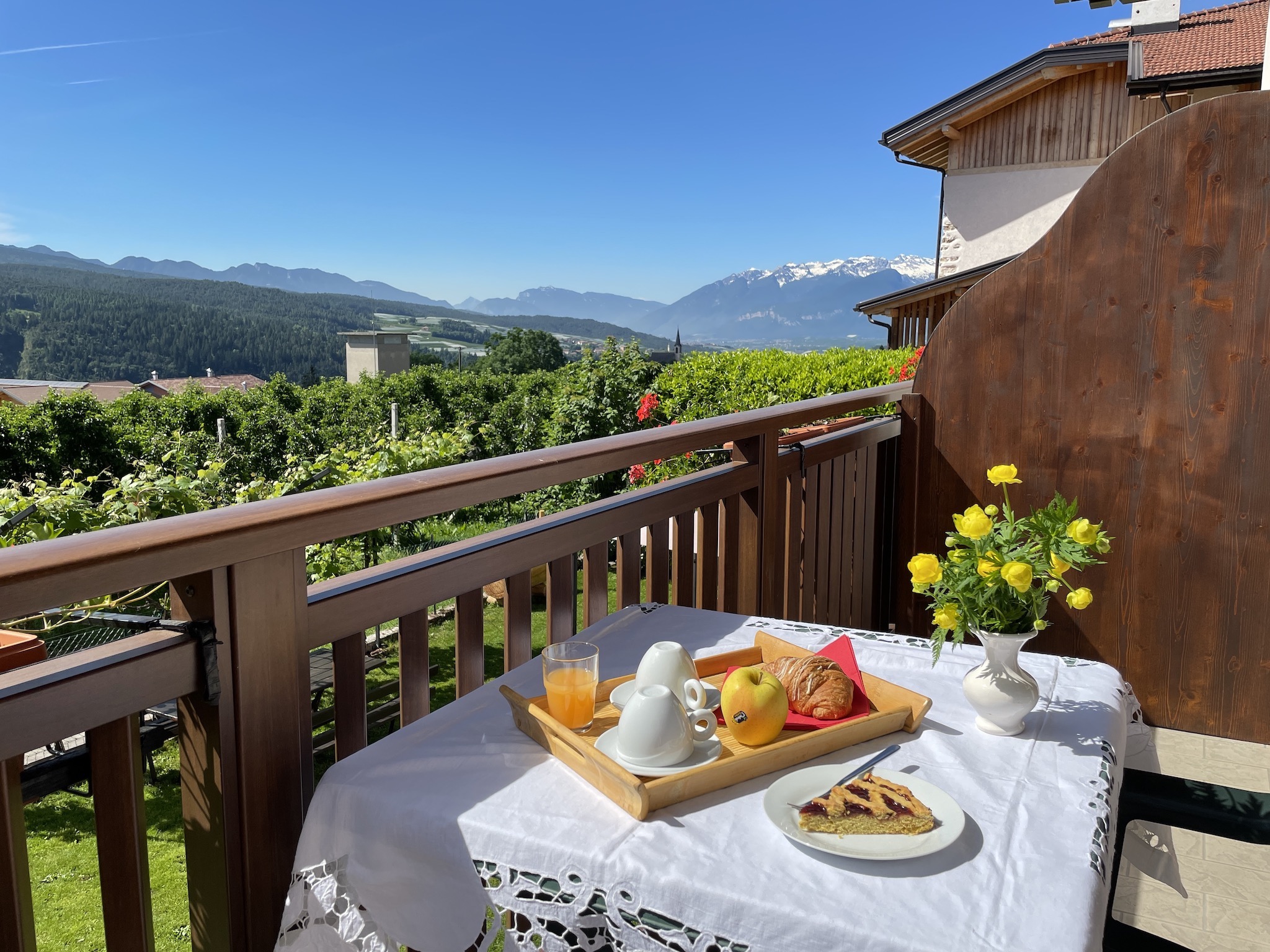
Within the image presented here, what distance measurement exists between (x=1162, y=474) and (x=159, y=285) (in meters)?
75.7

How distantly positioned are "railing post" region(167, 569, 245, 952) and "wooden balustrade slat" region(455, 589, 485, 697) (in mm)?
468

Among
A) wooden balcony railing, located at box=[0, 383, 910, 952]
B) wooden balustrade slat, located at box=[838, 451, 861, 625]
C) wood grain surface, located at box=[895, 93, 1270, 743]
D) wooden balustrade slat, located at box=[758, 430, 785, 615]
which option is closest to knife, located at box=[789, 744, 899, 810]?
wooden balcony railing, located at box=[0, 383, 910, 952]

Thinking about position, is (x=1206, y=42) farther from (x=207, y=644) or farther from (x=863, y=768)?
(x=207, y=644)

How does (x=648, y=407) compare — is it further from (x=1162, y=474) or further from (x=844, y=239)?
(x=844, y=239)

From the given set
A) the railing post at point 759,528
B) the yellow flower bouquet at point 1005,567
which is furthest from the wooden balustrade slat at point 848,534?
the yellow flower bouquet at point 1005,567

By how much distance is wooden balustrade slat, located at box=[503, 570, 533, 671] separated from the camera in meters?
1.71

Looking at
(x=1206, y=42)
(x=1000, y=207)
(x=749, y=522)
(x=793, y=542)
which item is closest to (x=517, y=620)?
(x=749, y=522)

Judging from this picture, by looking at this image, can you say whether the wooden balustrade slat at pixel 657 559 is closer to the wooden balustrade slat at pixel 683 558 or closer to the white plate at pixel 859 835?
the wooden balustrade slat at pixel 683 558

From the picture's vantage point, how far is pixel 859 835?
923 millimetres

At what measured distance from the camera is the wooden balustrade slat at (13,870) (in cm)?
93

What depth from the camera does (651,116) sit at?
69312 millimetres

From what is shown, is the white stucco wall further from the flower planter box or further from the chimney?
the flower planter box

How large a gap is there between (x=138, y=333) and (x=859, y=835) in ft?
214

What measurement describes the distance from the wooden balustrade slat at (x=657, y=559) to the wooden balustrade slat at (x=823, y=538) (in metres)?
0.94
